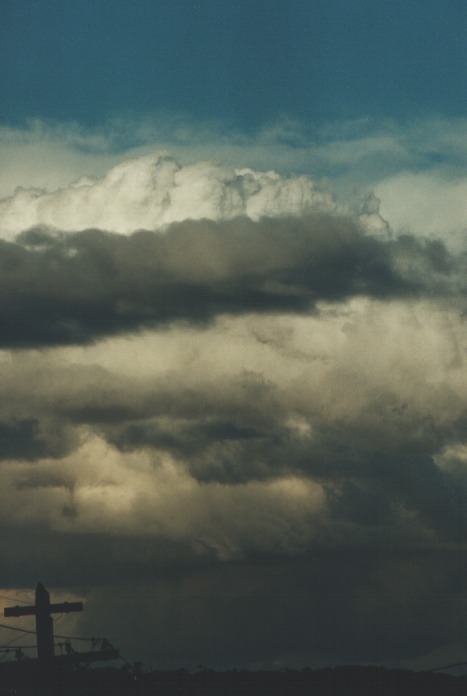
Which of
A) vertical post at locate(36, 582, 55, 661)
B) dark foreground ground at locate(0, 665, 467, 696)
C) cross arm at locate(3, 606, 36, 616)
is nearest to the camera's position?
vertical post at locate(36, 582, 55, 661)

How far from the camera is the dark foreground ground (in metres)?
42.2

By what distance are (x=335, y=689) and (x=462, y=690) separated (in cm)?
553

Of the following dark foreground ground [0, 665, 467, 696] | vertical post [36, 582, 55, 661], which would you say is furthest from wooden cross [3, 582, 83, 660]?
dark foreground ground [0, 665, 467, 696]

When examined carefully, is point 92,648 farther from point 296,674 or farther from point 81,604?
point 296,674

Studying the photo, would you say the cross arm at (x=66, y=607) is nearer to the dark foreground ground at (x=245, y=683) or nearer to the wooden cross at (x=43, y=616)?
the wooden cross at (x=43, y=616)

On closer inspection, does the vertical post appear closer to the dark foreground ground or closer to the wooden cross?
the wooden cross

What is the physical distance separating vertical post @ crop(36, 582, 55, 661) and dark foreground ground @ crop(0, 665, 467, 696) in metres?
1.36

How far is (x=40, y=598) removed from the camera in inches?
1590

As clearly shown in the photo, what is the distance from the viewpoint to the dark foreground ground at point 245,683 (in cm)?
4216

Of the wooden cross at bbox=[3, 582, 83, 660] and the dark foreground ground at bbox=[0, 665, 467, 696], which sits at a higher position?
the wooden cross at bbox=[3, 582, 83, 660]

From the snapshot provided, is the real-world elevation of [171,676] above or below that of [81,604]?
below

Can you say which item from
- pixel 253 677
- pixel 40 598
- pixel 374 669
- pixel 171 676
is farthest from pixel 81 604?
pixel 374 669

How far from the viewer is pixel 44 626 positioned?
132 ft

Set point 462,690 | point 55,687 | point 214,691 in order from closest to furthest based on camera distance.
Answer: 1. point 55,687
2. point 462,690
3. point 214,691
